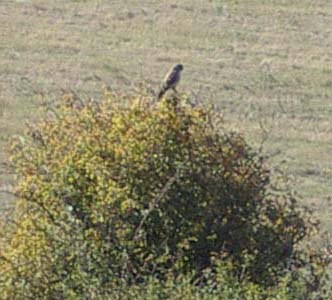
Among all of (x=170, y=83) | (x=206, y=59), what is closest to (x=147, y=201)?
(x=170, y=83)

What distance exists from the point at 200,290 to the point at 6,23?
30.8m

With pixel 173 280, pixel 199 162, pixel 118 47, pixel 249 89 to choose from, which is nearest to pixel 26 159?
pixel 199 162

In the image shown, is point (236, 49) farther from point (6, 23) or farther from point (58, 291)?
point (58, 291)

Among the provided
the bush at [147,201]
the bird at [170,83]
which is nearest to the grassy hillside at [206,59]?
the bird at [170,83]

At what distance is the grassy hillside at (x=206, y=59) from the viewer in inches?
1152

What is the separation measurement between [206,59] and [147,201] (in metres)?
25.1

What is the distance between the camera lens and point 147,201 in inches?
521

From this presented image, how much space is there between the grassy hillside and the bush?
9.64m

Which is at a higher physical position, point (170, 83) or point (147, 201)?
point (170, 83)

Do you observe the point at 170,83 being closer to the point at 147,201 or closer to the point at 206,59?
the point at 147,201

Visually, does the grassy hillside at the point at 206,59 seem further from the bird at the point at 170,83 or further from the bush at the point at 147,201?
the bush at the point at 147,201

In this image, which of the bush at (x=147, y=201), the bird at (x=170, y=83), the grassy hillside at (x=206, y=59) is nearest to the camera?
the bush at (x=147, y=201)

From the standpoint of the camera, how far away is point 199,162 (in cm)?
1352

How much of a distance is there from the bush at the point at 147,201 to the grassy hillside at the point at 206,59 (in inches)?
380
